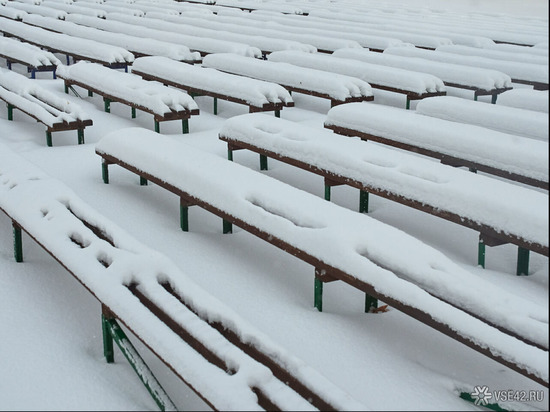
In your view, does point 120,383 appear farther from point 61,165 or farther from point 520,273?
point 61,165

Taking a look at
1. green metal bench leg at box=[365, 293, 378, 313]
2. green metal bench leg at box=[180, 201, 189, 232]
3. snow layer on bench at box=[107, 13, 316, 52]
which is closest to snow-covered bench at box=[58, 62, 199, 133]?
green metal bench leg at box=[180, 201, 189, 232]

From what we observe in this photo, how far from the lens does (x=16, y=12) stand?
1728cm

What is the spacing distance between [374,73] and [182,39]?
4.83 metres

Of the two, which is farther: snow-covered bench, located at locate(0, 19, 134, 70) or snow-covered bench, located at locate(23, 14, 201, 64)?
snow-covered bench, located at locate(23, 14, 201, 64)

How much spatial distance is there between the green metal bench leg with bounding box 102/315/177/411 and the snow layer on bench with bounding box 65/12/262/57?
343 inches

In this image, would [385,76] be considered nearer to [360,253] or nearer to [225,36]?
[225,36]

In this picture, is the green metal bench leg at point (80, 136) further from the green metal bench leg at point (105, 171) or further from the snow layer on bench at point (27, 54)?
the snow layer on bench at point (27, 54)

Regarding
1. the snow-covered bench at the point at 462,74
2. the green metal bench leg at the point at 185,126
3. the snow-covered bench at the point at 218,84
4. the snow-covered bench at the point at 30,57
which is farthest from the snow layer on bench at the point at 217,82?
the snow-covered bench at the point at 462,74

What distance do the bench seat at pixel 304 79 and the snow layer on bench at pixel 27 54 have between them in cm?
267

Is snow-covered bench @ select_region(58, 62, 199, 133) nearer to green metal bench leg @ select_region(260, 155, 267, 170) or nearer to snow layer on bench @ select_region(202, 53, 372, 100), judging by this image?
green metal bench leg @ select_region(260, 155, 267, 170)

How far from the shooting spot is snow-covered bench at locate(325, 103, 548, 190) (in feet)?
16.7

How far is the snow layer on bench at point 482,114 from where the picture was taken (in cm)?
638

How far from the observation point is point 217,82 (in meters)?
8.65

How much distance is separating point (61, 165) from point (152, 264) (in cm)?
344
